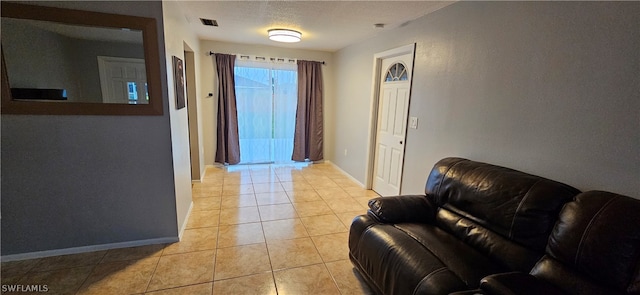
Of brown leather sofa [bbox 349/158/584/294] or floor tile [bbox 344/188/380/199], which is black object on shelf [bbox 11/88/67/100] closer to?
brown leather sofa [bbox 349/158/584/294]

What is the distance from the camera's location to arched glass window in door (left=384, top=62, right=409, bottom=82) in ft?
10.5

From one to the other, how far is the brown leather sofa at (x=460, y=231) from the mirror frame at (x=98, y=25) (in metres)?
1.92

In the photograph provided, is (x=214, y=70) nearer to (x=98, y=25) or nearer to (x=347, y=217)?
(x=98, y=25)

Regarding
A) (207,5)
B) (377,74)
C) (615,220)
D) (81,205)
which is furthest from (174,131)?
(615,220)

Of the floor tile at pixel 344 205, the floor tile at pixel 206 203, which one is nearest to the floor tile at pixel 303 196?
the floor tile at pixel 344 205

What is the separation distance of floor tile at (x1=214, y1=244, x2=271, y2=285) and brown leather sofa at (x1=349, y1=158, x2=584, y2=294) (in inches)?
29.7

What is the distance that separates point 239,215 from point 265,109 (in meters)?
2.48

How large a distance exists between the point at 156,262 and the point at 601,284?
2.74m

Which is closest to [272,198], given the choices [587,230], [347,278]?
[347,278]

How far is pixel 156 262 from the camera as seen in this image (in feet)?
6.93

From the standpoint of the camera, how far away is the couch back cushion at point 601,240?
43.0 inches

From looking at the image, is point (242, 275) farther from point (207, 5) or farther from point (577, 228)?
point (207, 5)

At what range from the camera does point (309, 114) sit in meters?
5.15

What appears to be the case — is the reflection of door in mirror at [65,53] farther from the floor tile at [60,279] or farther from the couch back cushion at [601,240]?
the couch back cushion at [601,240]
